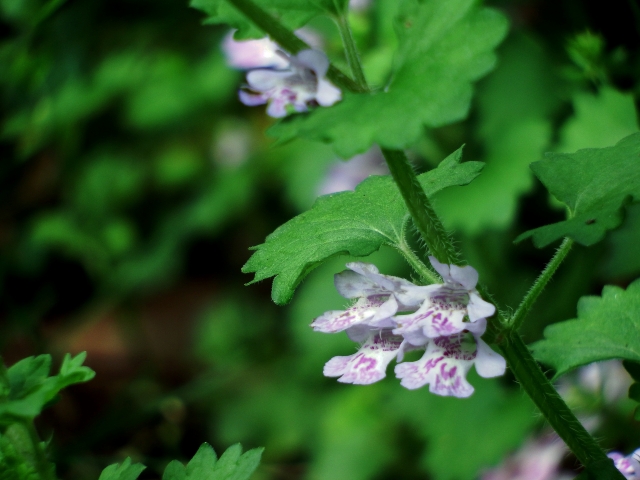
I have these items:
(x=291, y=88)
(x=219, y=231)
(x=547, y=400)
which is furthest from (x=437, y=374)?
(x=219, y=231)

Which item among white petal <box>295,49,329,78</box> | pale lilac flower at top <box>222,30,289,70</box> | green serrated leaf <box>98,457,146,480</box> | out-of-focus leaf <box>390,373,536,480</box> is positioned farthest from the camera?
out-of-focus leaf <box>390,373,536,480</box>

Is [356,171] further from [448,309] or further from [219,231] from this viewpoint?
[448,309]

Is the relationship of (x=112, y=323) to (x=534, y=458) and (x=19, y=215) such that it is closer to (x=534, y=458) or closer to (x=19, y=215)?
(x=19, y=215)

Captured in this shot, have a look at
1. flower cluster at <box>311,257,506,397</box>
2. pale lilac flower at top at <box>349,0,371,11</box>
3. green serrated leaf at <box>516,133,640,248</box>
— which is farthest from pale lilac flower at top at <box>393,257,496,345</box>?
pale lilac flower at top at <box>349,0,371,11</box>

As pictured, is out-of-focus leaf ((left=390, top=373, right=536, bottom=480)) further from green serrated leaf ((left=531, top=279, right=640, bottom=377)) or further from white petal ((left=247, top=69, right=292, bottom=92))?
white petal ((left=247, top=69, right=292, bottom=92))

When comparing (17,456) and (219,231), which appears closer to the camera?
(17,456)

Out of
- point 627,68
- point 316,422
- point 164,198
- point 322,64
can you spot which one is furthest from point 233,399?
point 322,64
